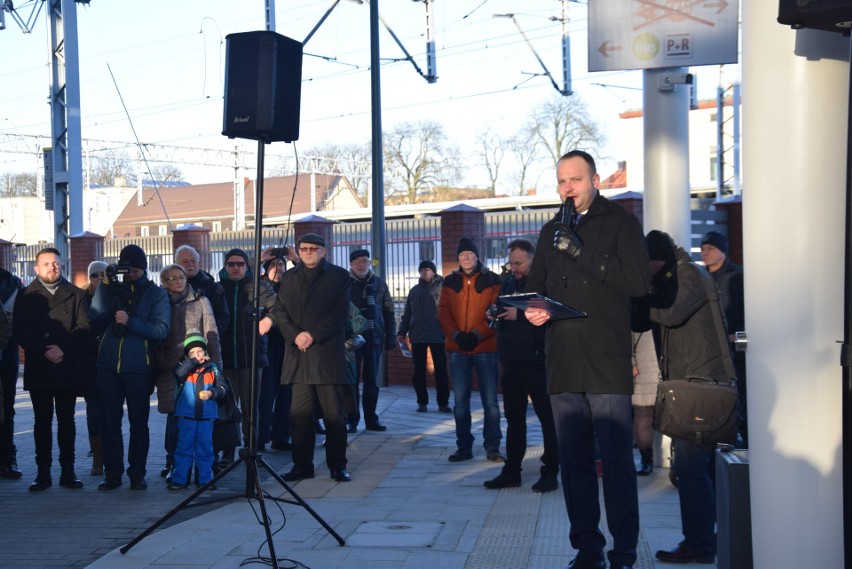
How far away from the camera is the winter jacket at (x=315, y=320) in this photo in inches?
339

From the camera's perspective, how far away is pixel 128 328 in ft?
27.9

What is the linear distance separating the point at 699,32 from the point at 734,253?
592cm

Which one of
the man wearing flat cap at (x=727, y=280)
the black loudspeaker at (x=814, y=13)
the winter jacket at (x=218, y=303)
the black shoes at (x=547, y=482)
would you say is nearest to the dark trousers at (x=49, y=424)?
the winter jacket at (x=218, y=303)

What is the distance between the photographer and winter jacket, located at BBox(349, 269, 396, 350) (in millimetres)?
11836

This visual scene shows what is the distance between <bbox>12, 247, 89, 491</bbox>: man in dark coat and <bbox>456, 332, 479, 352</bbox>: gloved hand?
10.2 ft

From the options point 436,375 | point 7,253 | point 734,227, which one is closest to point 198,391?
point 436,375

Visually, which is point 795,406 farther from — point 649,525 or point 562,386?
point 649,525

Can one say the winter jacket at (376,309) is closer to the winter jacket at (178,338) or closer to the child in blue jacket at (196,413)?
the winter jacket at (178,338)

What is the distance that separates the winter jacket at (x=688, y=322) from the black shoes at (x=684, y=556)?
966 millimetres

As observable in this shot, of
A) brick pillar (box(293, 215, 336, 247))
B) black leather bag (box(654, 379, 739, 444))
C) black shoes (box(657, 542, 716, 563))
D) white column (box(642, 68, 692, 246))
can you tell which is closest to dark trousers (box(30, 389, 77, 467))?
white column (box(642, 68, 692, 246))

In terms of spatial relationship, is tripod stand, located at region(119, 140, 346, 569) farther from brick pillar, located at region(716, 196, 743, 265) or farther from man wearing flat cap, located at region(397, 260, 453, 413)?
brick pillar, located at region(716, 196, 743, 265)

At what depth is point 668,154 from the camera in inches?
342

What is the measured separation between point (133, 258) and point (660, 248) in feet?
15.6

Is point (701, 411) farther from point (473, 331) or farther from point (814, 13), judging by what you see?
point (473, 331)
